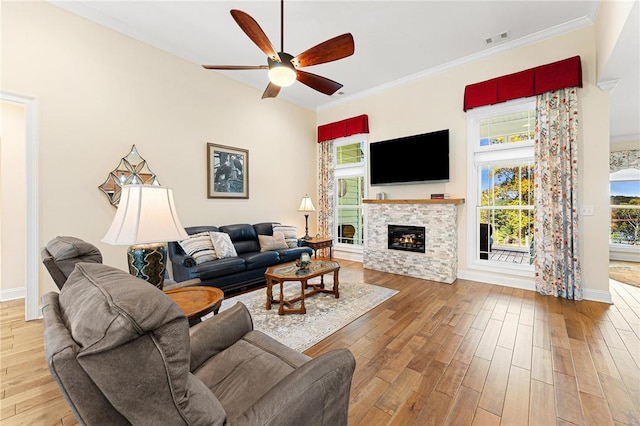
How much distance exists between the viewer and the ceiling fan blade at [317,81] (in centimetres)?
281

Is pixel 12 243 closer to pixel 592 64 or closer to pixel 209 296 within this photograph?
pixel 209 296

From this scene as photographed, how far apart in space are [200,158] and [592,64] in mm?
5519

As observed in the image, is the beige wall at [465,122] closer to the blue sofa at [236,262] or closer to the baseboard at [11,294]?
the blue sofa at [236,262]

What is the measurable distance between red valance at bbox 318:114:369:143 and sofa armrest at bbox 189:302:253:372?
4.58m

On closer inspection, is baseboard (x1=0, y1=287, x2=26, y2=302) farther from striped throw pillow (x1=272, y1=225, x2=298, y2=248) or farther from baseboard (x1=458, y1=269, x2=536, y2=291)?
baseboard (x1=458, y1=269, x2=536, y2=291)

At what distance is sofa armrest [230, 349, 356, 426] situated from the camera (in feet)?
2.91

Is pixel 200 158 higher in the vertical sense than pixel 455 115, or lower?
lower

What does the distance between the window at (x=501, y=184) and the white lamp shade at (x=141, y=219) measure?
426 centimetres

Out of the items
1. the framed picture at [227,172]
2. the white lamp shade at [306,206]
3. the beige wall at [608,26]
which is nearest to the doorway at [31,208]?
the framed picture at [227,172]

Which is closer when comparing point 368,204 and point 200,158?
point 200,158

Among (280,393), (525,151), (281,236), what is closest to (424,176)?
(525,151)

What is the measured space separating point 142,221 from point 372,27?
3.57 m

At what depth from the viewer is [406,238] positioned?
4.72m

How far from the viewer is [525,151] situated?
12.6 ft
